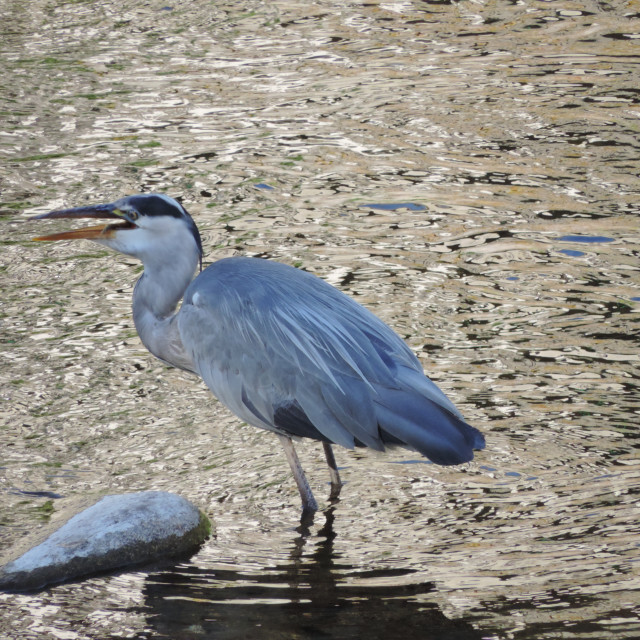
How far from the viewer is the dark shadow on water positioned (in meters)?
4.40

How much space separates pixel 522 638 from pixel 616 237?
427 cm

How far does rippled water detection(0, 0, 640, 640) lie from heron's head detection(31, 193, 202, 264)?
90cm

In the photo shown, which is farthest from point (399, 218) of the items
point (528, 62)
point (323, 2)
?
point (323, 2)

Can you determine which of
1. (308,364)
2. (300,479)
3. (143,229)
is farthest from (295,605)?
(143,229)

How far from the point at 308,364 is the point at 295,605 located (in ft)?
3.68

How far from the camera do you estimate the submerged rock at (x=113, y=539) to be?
A: 15.6 feet

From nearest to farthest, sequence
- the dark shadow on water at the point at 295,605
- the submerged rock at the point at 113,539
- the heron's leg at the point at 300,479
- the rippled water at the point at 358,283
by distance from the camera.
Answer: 1. the dark shadow on water at the point at 295,605
2. the rippled water at the point at 358,283
3. the submerged rock at the point at 113,539
4. the heron's leg at the point at 300,479

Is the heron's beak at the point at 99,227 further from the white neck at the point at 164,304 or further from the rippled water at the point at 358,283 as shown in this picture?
the rippled water at the point at 358,283

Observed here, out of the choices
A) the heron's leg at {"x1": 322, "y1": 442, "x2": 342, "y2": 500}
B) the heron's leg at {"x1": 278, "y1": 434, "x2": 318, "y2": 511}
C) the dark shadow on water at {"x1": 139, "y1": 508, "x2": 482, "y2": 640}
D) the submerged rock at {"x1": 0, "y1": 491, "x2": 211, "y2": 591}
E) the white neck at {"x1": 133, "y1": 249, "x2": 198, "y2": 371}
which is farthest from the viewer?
the white neck at {"x1": 133, "y1": 249, "x2": 198, "y2": 371}

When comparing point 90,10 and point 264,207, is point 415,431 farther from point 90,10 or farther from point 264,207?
point 90,10

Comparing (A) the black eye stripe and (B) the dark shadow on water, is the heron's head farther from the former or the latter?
(B) the dark shadow on water

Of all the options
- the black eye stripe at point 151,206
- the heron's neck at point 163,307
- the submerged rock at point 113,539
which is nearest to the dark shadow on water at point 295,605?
the submerged rock at point 113,539

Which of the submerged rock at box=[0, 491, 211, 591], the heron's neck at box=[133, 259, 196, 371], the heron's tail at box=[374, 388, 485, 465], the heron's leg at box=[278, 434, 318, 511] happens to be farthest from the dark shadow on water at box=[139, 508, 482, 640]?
the heron's neck at box=[133, 259, 196, 371]

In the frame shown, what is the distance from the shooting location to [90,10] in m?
13.5
